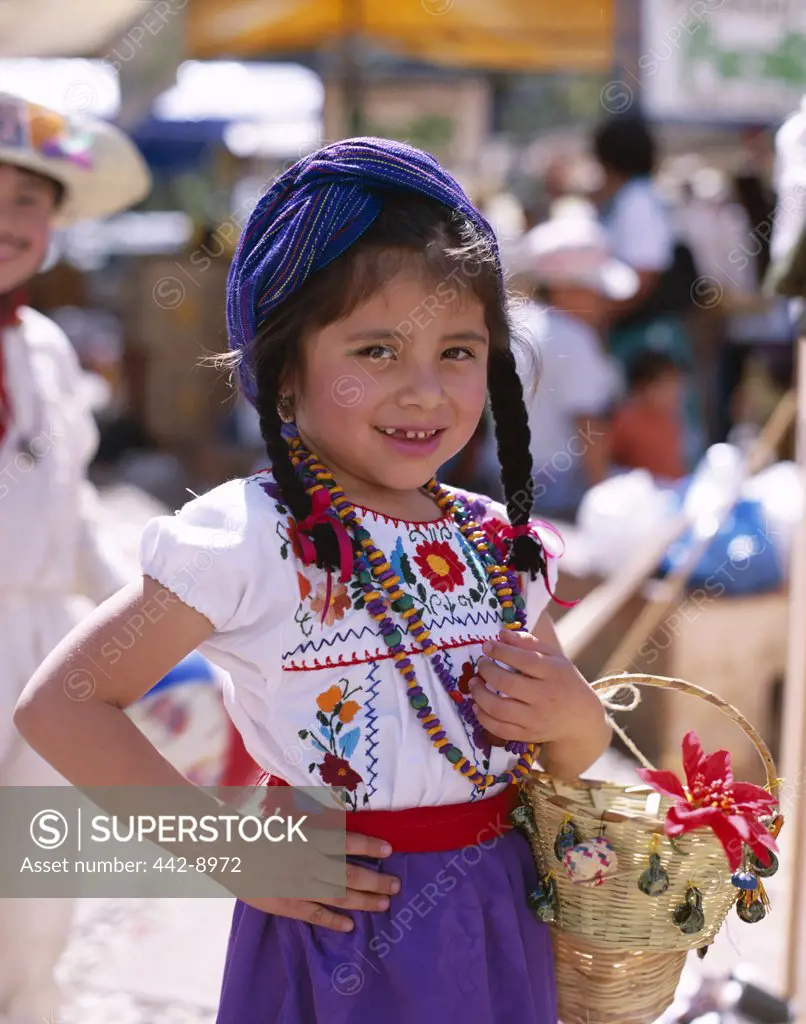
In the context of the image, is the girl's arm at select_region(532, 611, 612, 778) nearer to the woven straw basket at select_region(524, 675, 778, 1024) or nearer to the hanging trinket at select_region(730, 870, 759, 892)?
the woven straw basket at select_region(524, 675, 778, 1024)

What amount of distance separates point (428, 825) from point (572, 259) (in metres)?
4.58

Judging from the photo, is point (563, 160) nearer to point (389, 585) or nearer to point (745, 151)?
point (745, 151)

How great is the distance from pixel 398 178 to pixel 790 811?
276cm

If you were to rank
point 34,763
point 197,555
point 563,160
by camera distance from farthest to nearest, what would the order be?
point 563,160, point 34,763, point 197,555

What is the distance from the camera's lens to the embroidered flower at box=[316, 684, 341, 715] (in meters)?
1.56

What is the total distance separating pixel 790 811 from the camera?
3746 millimetres

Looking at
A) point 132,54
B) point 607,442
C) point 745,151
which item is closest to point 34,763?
point 132,54

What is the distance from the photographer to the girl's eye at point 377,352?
158cm

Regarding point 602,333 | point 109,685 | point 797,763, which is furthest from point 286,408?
point 602,333

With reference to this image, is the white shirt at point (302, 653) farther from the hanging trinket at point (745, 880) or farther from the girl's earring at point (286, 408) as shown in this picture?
the hanging trinket at point (745, 880)

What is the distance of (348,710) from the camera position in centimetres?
157

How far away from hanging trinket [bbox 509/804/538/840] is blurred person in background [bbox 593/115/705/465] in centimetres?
463

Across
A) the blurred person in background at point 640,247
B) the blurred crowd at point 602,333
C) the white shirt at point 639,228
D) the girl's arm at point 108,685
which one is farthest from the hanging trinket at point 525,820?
the white shirt at point 639,228

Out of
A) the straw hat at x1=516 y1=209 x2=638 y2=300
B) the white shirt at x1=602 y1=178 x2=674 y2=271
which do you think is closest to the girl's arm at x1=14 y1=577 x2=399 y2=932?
the straw hat at x1=516 y1=209 x2=638 y2=300
